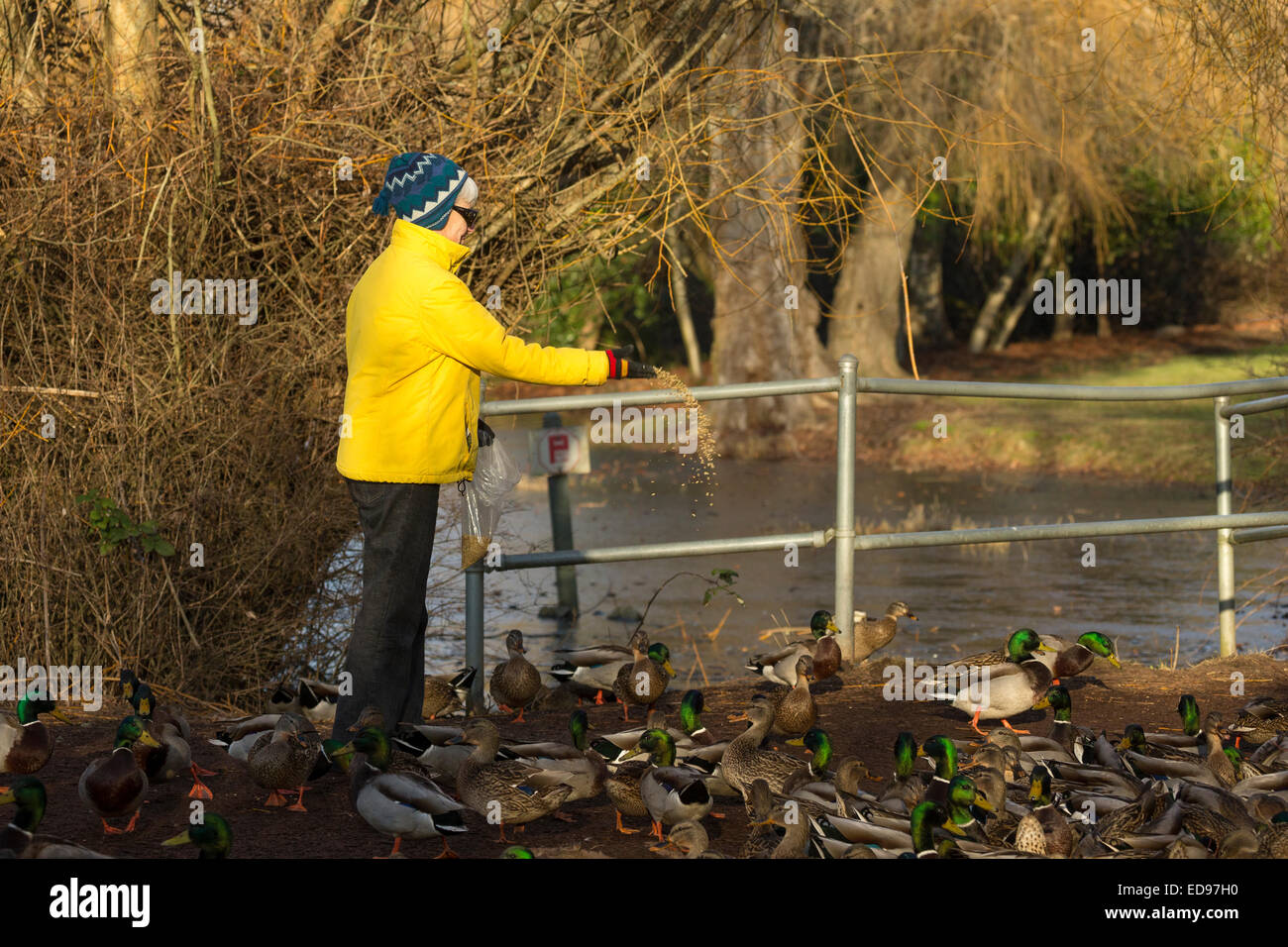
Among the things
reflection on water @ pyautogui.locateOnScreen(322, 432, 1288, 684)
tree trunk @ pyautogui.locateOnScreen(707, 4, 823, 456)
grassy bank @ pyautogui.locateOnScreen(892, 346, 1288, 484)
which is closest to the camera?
tree trunk @ pyautogui.locateOnScreen(707, 4, 823, 456)

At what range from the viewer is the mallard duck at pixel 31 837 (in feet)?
15.5

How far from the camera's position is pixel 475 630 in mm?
7645

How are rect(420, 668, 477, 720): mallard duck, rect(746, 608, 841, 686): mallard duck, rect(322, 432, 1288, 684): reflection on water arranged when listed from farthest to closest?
rect(322, 432, 1288, 684): reflection on water
rect(746, 608, 841, 686): mallard duck
rect(420, 668, 477, 720): mallard duck

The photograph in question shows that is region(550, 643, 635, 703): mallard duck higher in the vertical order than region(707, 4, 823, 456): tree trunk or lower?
lower

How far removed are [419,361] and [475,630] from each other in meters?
1.90

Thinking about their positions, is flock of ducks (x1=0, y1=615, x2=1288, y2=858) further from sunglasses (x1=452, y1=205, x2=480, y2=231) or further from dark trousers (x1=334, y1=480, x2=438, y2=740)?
sunglasses (x1=452, y1=205, x2=480, y2=231)

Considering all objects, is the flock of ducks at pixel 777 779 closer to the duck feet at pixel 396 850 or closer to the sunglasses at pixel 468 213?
the duck feet at pixel 396 850

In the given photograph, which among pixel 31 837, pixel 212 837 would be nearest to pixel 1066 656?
pixel 212 837

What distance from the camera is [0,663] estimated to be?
24.9ft

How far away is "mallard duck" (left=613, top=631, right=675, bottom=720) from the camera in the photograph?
291 inches

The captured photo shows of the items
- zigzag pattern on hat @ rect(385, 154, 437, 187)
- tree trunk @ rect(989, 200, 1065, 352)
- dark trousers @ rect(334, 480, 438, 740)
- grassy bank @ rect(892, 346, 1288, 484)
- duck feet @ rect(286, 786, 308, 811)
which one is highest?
tree trunk @ rect(989, 200, 1065, 352)

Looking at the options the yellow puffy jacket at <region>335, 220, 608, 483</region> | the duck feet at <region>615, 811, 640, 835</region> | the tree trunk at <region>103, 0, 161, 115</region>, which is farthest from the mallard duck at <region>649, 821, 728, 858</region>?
the tree trunk at <region>103, 0, 161, 115</region>

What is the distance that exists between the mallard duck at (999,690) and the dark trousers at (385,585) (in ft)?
8.05

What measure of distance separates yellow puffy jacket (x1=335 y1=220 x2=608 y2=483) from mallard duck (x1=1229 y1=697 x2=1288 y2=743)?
320 centimetres
